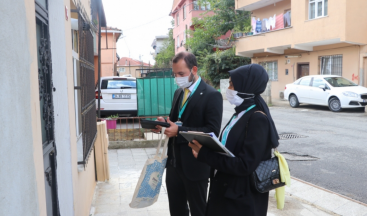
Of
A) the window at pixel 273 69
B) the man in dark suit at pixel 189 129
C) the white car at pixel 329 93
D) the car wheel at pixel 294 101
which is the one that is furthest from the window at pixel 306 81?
the man in dark suit at pixel 189 129

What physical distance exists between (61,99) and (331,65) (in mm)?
19158

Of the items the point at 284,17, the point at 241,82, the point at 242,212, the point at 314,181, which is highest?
the point at 284,17

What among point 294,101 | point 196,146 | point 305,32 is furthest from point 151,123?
point 305,32

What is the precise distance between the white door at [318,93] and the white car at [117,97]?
8.45m

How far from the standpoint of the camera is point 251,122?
7.63 feet

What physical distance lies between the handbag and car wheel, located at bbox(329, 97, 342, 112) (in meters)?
13.8

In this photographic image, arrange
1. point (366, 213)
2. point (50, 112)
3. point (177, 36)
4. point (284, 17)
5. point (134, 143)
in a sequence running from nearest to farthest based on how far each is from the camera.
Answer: point (50, 112) → point (366, 213) → point (134, 143) → point (284, 17) → point (177, 36)

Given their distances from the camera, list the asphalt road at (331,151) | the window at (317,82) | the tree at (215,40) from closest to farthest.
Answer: the asphalt road at (331,151)
the window at (317,82)
the tree at (215,40)

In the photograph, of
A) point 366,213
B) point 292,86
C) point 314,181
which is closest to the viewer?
point 366,213

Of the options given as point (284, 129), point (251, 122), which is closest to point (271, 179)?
point (251, 122)

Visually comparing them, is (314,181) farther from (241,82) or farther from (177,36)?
(177,36)

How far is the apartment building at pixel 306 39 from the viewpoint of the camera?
57.9 ft

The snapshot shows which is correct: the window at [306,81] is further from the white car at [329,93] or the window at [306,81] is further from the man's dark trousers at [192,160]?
the man's dark trousers at [192,160]

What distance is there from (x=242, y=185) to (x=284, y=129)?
906 centimetres
